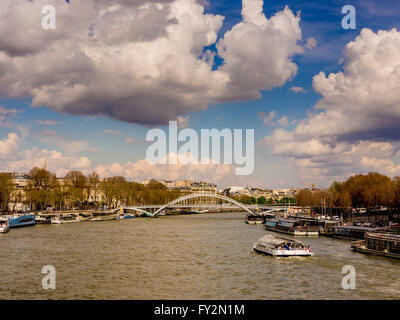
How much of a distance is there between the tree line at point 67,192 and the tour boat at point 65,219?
690cm

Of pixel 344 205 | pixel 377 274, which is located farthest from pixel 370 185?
pixel 377 274

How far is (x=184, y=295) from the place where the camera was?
17031 millimetres

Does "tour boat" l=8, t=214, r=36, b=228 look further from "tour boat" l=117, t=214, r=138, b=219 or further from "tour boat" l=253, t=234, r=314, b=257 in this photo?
"tour boat" l=253, t=234, r=314, b=257

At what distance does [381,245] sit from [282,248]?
679 cm

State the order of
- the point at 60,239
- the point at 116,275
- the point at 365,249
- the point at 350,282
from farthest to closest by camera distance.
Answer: the point at 60,239
the point at 365,249
the point at 116,275
the point at 350,282

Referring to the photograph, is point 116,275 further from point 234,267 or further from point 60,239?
point 60,239

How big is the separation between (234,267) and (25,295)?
1113cm

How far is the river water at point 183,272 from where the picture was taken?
17266 millimetres

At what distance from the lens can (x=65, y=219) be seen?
196 ft

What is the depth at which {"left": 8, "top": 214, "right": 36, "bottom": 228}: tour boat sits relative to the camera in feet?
164

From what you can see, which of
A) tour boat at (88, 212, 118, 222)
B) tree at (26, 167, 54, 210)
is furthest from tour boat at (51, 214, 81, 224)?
tree at (26, 167, 54, 210)

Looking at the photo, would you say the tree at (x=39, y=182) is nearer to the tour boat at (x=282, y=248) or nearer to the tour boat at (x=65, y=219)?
the tour boat at (x=65, y=219)

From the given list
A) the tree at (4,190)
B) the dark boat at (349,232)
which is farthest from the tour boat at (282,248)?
the tree at (4,190)
